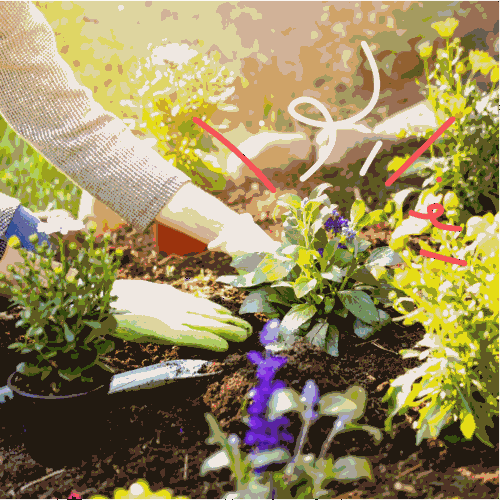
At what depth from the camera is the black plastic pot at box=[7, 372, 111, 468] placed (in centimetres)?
111

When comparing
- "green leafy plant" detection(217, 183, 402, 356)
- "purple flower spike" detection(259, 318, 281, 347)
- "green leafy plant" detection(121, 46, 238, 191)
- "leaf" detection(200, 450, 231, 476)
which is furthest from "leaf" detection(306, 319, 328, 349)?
"green leafy plant" detection(121, 46, 238, 191)

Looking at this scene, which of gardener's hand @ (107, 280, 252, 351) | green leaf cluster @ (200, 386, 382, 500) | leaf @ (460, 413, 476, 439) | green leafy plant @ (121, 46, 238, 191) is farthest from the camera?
green leafy plant @ (121, 46, 238, 191)

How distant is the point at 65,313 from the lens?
112 centimetres

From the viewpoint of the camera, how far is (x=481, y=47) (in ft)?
8.93

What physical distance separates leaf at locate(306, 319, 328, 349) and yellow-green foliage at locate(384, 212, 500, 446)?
294mm

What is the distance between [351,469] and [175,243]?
56.7 inches

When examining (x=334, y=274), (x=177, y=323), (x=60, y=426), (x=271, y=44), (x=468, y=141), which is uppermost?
(x=271, y=44)

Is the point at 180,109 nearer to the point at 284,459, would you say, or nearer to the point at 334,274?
the point at 334,274

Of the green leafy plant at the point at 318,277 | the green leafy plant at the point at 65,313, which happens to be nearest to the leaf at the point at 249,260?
the green leafy plant at the point at 318,277

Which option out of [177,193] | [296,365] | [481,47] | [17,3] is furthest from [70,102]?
[481,47]

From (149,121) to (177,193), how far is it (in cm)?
83

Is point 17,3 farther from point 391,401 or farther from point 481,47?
point 481,47

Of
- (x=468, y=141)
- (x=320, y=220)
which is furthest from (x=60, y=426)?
(x=468, y=141)

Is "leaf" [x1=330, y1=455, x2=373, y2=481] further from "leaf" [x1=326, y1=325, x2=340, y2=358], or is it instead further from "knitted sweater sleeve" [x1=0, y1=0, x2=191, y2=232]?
"knitted sweater sleeve" [x1=0, y1=0, x2=191, y2=232]
